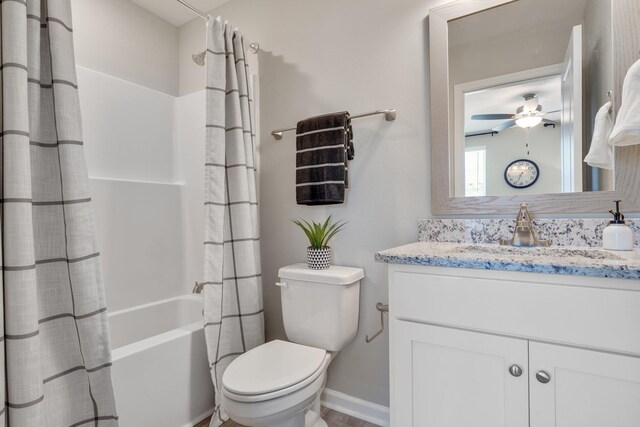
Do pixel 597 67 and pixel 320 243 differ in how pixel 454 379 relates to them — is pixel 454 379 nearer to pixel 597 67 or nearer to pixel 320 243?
pixel 320 243

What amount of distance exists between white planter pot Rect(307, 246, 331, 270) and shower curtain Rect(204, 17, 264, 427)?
33 cm

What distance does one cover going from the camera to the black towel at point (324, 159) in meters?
1.57

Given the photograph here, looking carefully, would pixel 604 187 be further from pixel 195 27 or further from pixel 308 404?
pixel 195 27

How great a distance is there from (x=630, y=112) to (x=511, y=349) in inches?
33.1

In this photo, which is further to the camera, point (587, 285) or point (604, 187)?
point (604, 187)

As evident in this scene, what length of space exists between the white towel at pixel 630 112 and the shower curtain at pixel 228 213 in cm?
152

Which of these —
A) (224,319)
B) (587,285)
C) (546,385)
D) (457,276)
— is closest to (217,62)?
(224,319)

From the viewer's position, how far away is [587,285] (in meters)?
0.83

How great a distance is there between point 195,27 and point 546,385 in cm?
292

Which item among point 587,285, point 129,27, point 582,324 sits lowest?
point 582,324

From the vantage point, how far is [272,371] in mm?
1241

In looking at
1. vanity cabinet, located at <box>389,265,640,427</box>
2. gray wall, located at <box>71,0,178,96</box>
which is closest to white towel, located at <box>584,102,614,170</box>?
vanity cabinet, located at <box>389,265,640,427</box>

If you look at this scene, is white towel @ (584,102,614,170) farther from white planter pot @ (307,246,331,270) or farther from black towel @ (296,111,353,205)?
white planter pot @ (307,246,331,270)

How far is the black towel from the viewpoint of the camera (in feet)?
5.14
